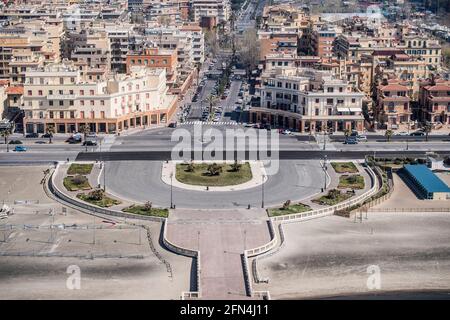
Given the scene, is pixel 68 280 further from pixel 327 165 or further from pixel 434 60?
pixel 434 60

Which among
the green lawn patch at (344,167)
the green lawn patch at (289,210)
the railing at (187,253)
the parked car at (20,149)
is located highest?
the parked car at (20,149)

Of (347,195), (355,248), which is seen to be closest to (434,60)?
(347,195)

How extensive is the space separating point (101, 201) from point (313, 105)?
29660 mm

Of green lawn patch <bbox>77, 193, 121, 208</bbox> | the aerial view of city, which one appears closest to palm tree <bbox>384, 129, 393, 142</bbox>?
the aerial view of city

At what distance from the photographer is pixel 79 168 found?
6625 centimetres

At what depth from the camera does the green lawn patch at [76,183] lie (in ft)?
201

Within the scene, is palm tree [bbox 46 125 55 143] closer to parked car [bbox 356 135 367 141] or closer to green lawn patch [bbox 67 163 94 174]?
green lawn patch [bbox 67 163 94 174]

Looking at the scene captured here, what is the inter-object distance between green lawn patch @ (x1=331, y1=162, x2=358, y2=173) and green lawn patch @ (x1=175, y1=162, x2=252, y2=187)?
22.9 ft

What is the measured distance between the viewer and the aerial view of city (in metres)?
45.2

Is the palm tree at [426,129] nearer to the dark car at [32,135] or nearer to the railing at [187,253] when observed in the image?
the railing at [187,253]

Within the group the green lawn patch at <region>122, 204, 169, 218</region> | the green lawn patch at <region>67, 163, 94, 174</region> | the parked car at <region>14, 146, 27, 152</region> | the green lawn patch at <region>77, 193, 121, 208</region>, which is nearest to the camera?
the green lawn patch at <region>122, 204, 169, 218</region>

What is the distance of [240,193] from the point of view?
198ft

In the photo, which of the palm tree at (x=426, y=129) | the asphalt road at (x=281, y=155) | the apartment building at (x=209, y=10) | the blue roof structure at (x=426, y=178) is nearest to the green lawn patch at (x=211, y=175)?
the asphalt road at (x=281, y=155)

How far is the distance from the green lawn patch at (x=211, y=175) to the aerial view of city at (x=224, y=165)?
9.0 inches
